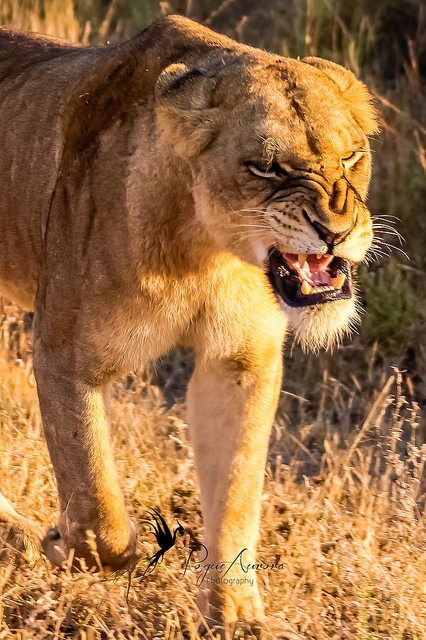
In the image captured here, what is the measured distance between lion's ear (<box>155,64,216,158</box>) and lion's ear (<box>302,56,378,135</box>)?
33 cm

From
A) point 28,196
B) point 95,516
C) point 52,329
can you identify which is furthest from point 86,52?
point 95,516

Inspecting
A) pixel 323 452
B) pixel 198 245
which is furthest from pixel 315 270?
pixel 323 452

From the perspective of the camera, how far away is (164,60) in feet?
11.5

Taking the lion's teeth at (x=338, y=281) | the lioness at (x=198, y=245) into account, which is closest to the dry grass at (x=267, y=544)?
the lioness at (x=198, y=245)

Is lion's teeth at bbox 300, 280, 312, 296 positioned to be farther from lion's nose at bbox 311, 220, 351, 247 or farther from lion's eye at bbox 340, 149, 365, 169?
lion's eye at bbox 340, 149, 365, 169

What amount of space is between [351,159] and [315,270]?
0.87 ft

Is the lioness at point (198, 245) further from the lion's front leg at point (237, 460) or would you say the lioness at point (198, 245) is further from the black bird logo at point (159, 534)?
the black bird logo at point (159, 534)

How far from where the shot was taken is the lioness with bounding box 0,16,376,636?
10.1 ft

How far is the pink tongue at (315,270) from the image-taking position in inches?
122

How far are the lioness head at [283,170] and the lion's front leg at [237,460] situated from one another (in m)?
0.33

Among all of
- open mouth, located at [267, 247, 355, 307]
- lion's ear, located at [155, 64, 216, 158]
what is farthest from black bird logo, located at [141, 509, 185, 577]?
lion's ear, located at [155, 64, 216, 158]

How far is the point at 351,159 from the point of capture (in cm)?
313

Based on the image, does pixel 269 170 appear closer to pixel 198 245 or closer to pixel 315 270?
pixel 315 270

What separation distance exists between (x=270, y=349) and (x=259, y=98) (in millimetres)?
709
